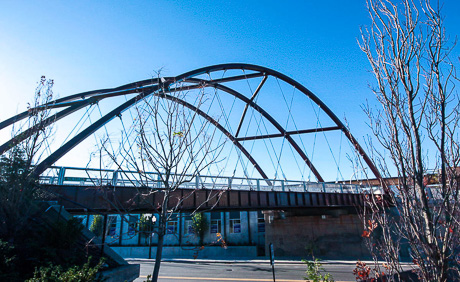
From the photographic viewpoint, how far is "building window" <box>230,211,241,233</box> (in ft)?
127

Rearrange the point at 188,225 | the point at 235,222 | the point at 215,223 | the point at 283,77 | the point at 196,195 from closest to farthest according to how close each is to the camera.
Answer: the point at 196,195
the point at 283,77
the point at 235,222
the point at 215,223
the point at 188,225

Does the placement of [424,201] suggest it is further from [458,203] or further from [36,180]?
[36,180]

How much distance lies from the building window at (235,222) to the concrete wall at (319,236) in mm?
8147

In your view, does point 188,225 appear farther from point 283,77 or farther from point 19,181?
point 19,181

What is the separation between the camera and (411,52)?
3.76m

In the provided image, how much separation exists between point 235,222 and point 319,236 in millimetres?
13472

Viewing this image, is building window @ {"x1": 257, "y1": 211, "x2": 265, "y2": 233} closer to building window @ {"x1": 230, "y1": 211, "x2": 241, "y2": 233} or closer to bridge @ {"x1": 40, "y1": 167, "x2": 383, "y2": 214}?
building window @ {"x1": 230, "y1": 211, "x2": 241, "y2": 233}

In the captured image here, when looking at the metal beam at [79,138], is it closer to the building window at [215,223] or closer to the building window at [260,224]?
the building window at [215,223]

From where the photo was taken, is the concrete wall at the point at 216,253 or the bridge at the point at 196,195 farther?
the concrete wall at the point at 216,253

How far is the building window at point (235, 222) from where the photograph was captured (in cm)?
3859

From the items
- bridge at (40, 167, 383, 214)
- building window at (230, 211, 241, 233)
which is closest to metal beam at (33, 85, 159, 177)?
bridge at (40, 167, 383, 214)

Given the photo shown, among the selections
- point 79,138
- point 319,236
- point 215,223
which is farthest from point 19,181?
point 215,223

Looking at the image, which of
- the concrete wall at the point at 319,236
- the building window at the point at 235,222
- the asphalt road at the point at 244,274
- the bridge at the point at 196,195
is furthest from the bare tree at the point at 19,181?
the building window at the point at 235,222

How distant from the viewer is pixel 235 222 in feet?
128
